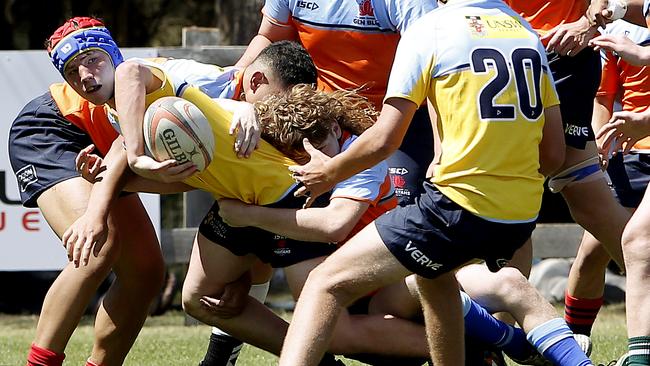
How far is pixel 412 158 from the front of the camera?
216 inches

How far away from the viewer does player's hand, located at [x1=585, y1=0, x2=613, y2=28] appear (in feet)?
16.5

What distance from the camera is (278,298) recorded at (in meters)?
10.4

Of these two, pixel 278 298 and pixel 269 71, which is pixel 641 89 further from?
pixel 278 298

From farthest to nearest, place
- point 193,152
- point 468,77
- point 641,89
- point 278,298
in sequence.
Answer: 1. point 278,298
2. point 641,89
3. point 193,152
4. point 468,77

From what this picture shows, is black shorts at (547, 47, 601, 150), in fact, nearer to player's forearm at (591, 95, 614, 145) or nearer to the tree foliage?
player's forearm at (591, 95, 614, 145)

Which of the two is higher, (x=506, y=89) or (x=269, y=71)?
(x=506, y=89)

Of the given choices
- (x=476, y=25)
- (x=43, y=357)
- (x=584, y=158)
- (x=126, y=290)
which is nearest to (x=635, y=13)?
(x=584, y=158)

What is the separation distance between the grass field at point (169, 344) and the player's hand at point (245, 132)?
1635 mm

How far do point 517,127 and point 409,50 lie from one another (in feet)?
1.44

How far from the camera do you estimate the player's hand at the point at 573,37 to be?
512 cm

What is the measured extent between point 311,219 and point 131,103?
78cm

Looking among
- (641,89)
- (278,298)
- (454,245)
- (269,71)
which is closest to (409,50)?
(454,245)

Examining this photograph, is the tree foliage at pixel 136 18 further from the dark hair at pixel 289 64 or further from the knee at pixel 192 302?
the knee at pixel 192 302

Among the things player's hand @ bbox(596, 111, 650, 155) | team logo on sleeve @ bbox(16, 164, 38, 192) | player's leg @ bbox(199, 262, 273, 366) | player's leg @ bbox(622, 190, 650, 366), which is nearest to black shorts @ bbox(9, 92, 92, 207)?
team logo on sleeve @ bbox(16, 164, 38, 192)
